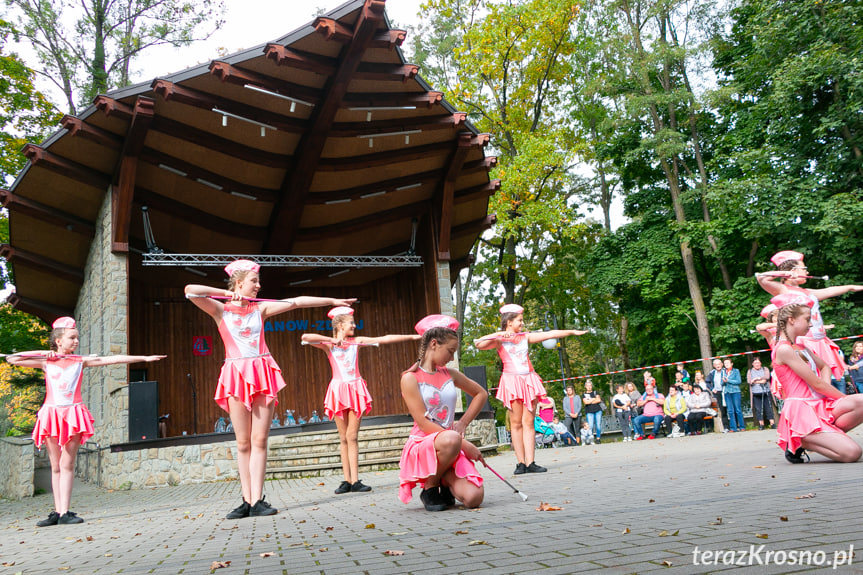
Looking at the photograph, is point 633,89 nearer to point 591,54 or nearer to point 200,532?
point 591,54

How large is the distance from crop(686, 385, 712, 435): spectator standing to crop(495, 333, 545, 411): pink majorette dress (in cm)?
863

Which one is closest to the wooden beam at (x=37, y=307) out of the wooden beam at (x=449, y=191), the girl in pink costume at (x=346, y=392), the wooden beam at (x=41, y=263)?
the wooden beam at (x=41, y=263)

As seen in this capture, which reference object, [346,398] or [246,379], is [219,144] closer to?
[346,398]

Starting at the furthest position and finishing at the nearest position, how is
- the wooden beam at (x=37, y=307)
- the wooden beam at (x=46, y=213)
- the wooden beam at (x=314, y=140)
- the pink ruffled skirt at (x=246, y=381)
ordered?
the wooden beam at (x=37, y=307) < the wooden beam at (x=46, y=213) < the wooden beam at (x=314, y=140) < the pink ruffled skirt at (x=246, y=381)

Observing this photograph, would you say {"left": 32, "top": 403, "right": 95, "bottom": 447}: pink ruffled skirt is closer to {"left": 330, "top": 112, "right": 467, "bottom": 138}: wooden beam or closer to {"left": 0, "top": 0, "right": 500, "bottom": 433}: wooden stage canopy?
{"left": 0, "top": 0, "right": 500, "bottom": 433}: wooden stage canopy

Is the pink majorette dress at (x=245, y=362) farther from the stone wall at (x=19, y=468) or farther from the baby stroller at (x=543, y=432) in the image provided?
the baby stroller at (x=543, y=432)

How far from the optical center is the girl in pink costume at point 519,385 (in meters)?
7.53

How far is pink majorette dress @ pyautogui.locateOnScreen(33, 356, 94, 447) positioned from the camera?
6821mm

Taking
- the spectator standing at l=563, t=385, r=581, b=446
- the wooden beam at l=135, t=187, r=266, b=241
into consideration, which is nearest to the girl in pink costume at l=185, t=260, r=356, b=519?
the wooden beam at l=135, t=187, r=266, b=241

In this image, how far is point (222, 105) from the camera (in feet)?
40.7

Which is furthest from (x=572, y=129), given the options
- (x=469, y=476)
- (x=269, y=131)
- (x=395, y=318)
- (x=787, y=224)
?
(x=469, y=476)

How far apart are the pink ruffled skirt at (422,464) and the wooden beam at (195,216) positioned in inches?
448

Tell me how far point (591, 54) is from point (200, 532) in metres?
23.2

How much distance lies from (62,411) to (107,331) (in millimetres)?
6163
